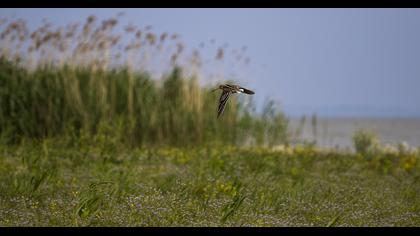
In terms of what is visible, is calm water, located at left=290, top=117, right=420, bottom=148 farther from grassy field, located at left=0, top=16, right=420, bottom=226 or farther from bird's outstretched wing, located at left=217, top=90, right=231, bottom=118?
bird's outstretched wing, located at left=217, top=90, right=231, bottom=118

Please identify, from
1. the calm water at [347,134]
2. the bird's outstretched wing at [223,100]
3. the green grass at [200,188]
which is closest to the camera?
the bird's outstretched wing at [223,100]

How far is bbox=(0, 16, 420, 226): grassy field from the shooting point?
4.79 m

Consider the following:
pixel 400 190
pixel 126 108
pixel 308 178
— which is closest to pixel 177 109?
pixel 126 108

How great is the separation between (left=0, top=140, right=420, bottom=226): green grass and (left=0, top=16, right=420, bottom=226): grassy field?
2 centimetres

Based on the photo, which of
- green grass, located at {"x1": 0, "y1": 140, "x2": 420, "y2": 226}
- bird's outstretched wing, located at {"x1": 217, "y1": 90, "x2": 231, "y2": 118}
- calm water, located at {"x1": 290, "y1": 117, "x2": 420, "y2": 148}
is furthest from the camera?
calm water, located at {"x1": 290, "y1": 117, "x2": 420, "y2": 148}

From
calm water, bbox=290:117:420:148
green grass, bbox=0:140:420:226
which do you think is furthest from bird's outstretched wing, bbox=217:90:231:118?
calm water, bbox=290:117:420:148

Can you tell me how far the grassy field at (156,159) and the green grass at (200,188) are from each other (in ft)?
0.06

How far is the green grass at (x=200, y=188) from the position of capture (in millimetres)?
4602

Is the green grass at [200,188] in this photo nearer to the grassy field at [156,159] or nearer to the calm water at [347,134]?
the grassy field at [156,159]

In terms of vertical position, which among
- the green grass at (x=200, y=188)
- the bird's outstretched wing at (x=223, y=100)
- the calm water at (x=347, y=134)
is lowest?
the calm water at (x=347, y=134)

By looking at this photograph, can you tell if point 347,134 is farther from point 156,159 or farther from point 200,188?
point 200,188

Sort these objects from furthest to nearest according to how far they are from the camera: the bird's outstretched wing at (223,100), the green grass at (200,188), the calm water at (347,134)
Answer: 1. the calm water at (347,134)
2. the green grass at (200,188)
3. the bird's outstretched wing at (223,100)

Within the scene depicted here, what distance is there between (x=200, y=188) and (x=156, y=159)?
8.09ft

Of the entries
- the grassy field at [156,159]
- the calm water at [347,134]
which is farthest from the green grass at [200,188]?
the calm water at [347,134]
